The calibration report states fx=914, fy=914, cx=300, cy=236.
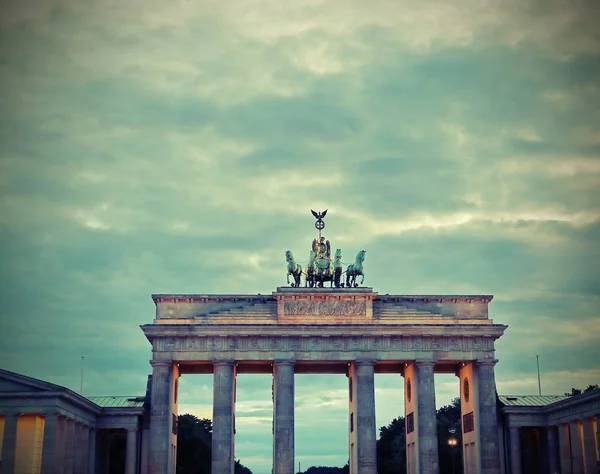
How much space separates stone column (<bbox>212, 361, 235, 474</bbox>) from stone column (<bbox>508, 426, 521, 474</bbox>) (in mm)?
27663

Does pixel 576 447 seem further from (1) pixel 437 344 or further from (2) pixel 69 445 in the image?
(2) pixel 69 445

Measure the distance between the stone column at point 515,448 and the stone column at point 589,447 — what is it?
31.0 ft

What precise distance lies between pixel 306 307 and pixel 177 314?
13.0 m

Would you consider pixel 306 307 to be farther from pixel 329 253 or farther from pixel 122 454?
pixel 122 454

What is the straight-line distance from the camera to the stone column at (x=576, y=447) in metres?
84.7

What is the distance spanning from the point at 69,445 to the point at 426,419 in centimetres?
3362

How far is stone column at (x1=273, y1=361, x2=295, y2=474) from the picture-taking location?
87062mm

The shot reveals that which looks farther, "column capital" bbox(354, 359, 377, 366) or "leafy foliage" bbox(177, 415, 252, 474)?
"leafy foliage" bbox(177, 415, 252, 474)

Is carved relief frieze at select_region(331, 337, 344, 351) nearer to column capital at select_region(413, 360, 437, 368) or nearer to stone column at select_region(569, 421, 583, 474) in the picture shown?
column capital at select_region(413, 360, 437, 368)

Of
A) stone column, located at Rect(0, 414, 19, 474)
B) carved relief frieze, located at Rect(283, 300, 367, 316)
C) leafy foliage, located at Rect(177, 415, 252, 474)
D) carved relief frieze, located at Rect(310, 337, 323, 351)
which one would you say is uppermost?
carved relief frieze, located at Rect(283, 300, 367, 316)

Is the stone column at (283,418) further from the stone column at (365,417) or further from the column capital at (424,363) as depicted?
the column capital at (424,363)

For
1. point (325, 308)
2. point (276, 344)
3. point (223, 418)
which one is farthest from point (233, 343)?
point (325, 308)

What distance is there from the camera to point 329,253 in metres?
95.2

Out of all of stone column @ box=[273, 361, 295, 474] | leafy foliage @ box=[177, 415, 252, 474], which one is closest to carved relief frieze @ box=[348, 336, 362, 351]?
stone column @ box=[273, 361, 295, 474]
